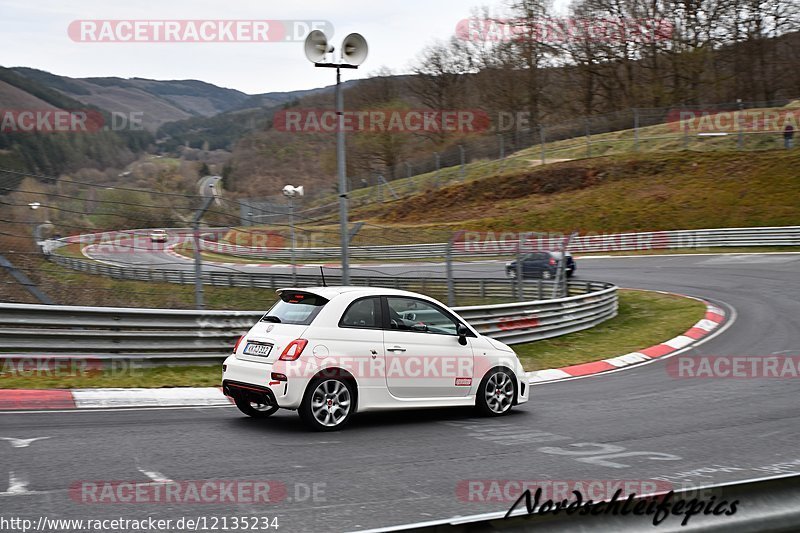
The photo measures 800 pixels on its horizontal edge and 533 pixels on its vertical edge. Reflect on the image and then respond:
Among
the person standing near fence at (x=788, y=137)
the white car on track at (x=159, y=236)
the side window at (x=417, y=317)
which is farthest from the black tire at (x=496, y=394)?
the person standing near fence at (x=788, y=137)

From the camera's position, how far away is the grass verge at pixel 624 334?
15805mm

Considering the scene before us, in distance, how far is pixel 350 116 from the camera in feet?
239

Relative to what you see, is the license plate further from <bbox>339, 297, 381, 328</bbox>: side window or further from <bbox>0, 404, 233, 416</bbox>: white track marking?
<bbox>0, 404, 233, 416</bbox>: white track marking

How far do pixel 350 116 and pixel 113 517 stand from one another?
227 feet

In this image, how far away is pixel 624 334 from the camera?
18.7 meters

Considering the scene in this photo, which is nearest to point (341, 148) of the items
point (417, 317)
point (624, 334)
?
point (417, 317)

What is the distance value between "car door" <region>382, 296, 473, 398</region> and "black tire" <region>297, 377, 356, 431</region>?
540mm

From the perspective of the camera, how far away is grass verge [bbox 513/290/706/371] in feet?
51.9

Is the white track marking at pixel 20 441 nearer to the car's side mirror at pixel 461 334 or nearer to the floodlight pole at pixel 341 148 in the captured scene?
the car's side mirror at pixel 461 334

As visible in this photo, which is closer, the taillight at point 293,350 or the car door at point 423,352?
the taillight at point 293,350

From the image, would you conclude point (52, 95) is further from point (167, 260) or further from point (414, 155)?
point (167, 260)

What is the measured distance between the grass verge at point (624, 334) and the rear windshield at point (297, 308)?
6.58 m

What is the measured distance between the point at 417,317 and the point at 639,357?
7.94m

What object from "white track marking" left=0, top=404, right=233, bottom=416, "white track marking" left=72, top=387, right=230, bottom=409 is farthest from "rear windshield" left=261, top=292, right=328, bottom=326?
"white track marking" left=72, top=387, right=230, bottom=409
